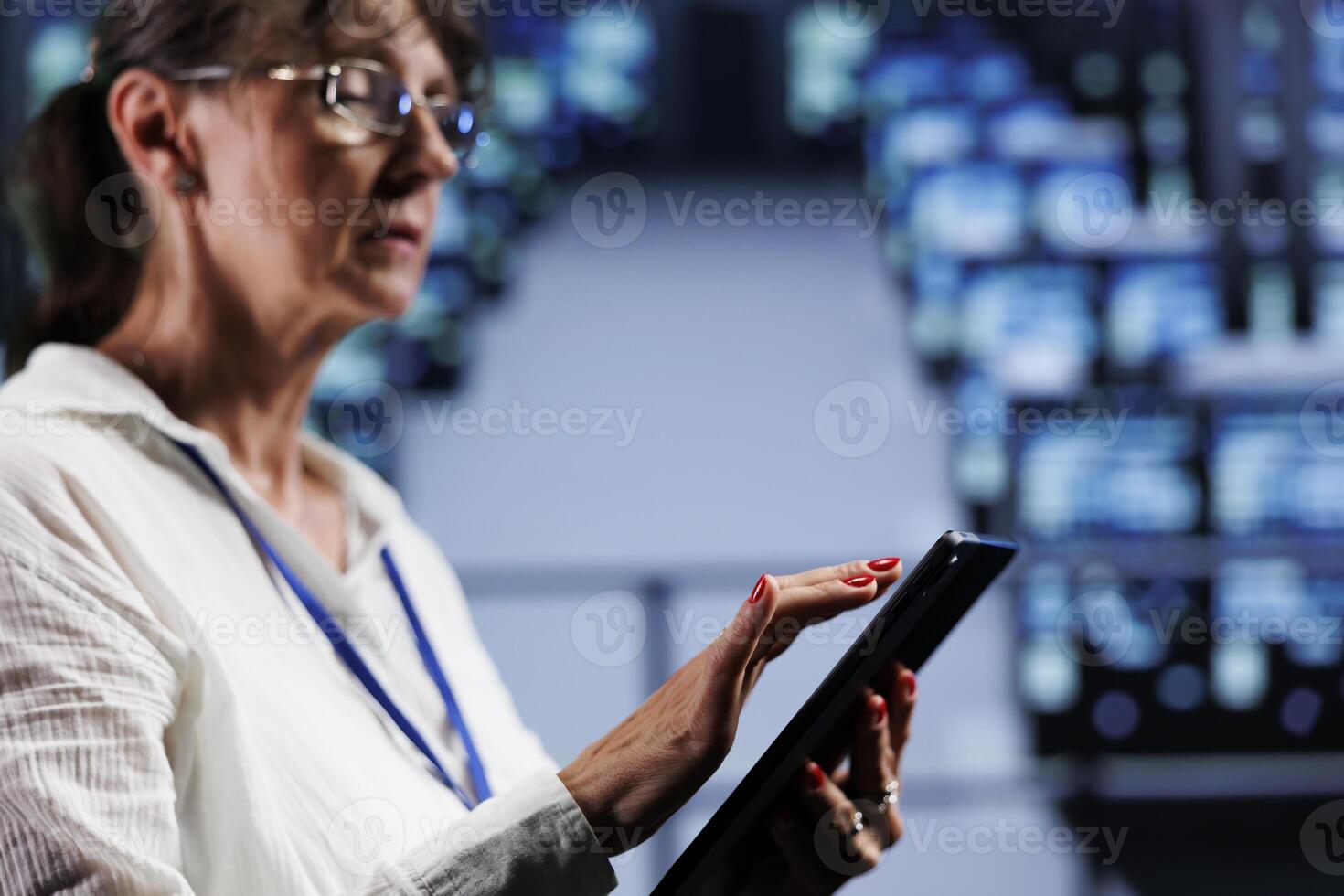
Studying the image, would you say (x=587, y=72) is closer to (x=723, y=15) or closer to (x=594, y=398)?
(x=723, y=15)

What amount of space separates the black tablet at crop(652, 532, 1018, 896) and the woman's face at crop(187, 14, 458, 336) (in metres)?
0.47

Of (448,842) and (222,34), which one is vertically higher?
(222,34)

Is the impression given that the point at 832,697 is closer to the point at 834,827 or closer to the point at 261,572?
the point at 834,827

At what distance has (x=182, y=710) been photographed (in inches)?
26.2

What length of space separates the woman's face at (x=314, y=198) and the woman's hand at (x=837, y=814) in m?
0.47

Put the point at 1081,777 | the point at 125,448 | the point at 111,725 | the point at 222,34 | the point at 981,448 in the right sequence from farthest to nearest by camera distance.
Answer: the point at 981,448, the point at 1081,777, the point at 222,34, the point at 125,448, the point at 111,725

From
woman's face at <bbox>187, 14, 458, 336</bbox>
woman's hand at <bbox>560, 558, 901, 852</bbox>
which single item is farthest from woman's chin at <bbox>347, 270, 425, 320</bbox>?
woman's hand at <bbox>560, 558, 901, 852</bbox>

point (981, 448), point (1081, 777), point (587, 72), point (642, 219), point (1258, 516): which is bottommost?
point (1081, 777)

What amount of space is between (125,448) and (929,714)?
6.79 feet

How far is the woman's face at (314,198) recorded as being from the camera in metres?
0.86

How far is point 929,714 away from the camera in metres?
2.54

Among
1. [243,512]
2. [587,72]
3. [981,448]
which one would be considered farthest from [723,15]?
[243,512]

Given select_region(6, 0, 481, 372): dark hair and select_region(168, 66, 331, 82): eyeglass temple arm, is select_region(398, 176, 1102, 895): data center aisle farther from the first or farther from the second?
select_region(168, 66, 331, 82): eyeglass temple arm

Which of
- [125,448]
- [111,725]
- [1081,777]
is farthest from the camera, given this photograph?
[1081,777]
